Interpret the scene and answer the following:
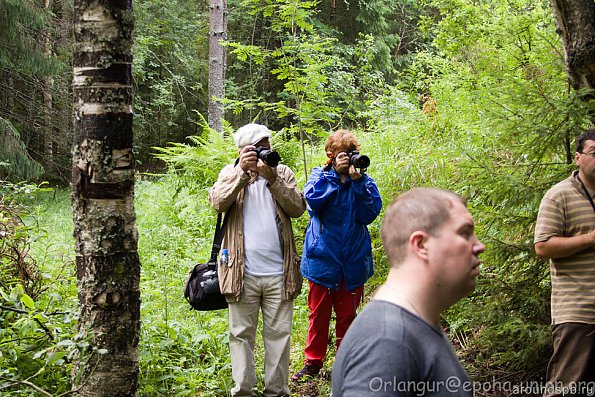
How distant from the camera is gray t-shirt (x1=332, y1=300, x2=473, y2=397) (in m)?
1.56

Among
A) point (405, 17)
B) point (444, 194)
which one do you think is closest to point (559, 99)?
point (444, 194)

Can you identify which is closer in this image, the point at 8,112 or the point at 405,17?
the point at 8,112

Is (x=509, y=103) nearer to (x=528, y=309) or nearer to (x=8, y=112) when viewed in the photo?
(x=528, y=309)

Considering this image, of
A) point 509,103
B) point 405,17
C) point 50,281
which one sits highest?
point 405,17

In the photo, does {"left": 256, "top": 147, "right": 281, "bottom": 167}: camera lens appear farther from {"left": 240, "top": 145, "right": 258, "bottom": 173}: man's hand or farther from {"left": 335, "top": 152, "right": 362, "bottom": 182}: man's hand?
{"left": 335, "top": 152, "right": 362, "bottom": 182}: man's hand

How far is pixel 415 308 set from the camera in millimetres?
1698

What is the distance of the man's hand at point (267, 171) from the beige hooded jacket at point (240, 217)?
0.17ft

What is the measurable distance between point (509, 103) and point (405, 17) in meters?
19.4

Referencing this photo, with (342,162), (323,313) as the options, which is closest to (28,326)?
(323,313)

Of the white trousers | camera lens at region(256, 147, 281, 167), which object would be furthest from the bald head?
the white trousers

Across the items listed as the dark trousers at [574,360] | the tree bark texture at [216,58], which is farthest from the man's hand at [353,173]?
the tree bark texture at [216,58]

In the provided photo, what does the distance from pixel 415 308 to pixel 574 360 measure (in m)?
2.21

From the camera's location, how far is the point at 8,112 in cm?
1769

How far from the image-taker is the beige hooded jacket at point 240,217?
4355 mm
